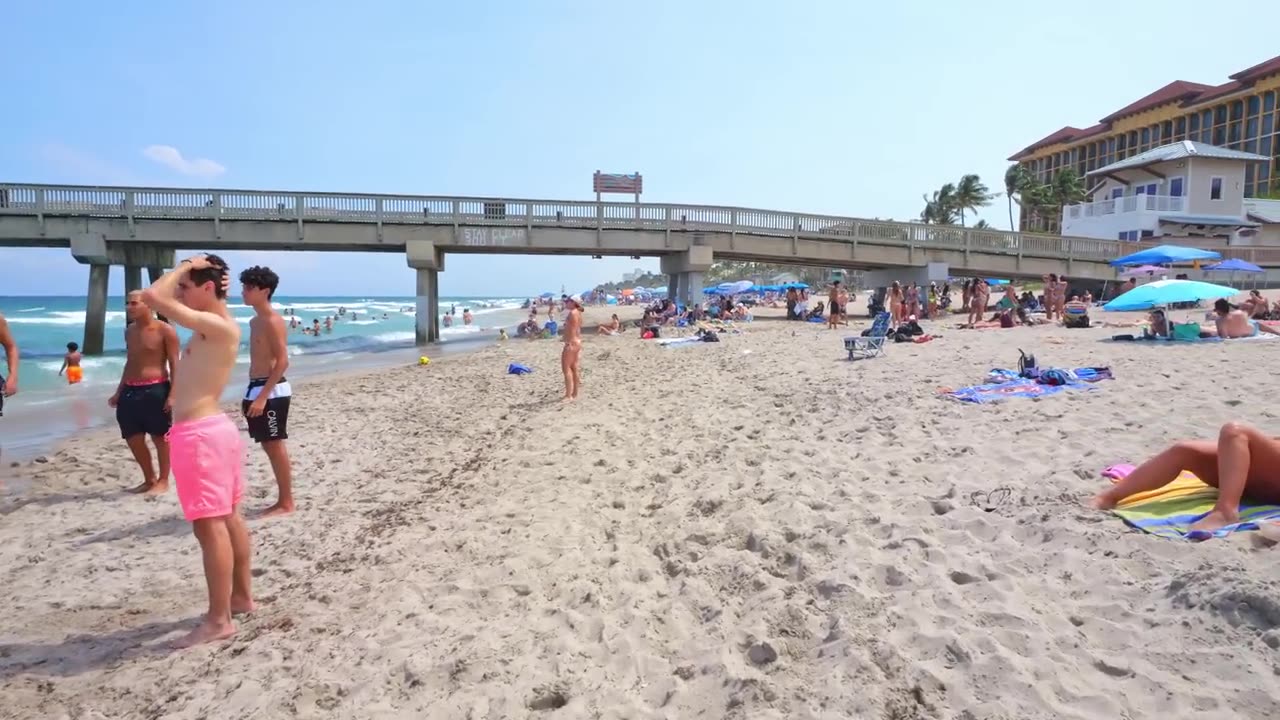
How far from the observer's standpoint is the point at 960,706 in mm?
2285

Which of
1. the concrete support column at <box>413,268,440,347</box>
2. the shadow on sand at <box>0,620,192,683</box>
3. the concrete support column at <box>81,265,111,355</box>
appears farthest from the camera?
the concrete support column at <box>413,268,440,347</box>

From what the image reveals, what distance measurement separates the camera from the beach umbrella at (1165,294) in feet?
34.0

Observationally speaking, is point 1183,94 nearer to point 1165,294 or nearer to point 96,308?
point 1165,294

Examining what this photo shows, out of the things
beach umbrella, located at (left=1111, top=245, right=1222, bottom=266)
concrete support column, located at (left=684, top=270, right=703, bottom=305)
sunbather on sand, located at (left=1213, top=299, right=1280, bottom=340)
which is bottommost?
sunbather on sand, located at (left=1213, top=299, right=1280, bottom=340)

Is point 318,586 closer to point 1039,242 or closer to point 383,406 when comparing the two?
point 383,406

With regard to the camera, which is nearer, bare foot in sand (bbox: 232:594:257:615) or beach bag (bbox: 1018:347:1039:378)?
bare foot in sand (bbox: 232:594:257:615)

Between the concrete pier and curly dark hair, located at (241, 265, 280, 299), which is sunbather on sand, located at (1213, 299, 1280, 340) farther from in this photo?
the concrete pier

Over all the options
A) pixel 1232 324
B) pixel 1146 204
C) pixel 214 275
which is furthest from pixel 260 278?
pixel 1146 204

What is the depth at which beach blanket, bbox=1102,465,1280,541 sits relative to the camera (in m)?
3.15

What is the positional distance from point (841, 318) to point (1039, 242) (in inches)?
405

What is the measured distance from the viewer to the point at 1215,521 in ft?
10.5

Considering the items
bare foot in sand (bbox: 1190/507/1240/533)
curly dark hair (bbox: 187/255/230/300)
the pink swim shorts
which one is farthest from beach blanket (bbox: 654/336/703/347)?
the pink swim shorts

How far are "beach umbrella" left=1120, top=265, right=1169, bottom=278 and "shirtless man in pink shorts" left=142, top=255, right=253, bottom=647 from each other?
25.6 meters

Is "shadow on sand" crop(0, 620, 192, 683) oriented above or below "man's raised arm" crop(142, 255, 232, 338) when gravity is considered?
below
